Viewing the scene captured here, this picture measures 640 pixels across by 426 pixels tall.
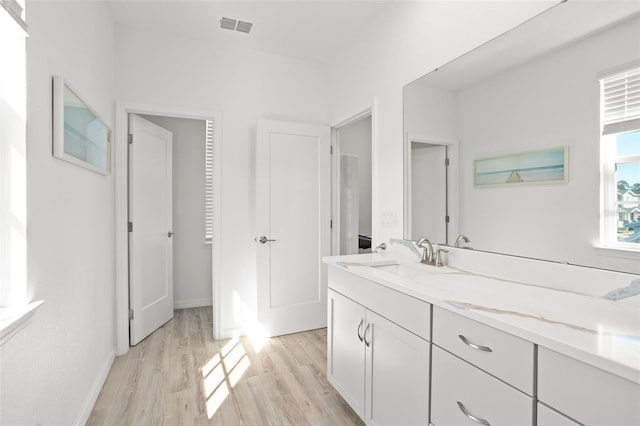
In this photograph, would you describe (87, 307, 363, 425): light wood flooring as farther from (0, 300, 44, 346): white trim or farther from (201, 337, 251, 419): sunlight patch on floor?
(0, 300, 44, 346): white trim

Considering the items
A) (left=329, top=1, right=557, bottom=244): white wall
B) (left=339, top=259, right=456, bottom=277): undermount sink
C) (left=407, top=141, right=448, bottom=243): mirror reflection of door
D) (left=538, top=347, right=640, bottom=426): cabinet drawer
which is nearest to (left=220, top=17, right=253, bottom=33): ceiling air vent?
(left=329, top=1, right=557, bottom=244): white wall

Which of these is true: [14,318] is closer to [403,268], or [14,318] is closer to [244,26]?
Answer: [403,268]

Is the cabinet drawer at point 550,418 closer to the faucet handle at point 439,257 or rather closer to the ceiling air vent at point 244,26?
the faucet handle at point 439,257

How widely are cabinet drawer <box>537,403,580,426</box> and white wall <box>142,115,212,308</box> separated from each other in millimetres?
3705

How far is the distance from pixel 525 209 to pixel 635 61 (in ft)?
2.12

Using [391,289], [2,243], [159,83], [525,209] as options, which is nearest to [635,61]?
[525,209]

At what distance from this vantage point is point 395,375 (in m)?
1.44

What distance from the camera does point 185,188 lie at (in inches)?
153

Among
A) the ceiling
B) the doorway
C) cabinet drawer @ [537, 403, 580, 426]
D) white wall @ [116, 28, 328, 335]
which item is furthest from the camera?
the doorway

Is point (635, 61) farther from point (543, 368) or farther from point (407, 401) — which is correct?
point (407, 401)

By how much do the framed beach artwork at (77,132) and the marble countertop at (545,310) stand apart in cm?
157

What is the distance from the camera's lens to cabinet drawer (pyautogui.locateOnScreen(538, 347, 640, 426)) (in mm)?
691

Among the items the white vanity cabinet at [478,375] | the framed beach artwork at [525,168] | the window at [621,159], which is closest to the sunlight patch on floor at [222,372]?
the white vanity cabinet at [478,375]

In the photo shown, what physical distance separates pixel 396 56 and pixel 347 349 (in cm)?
203
